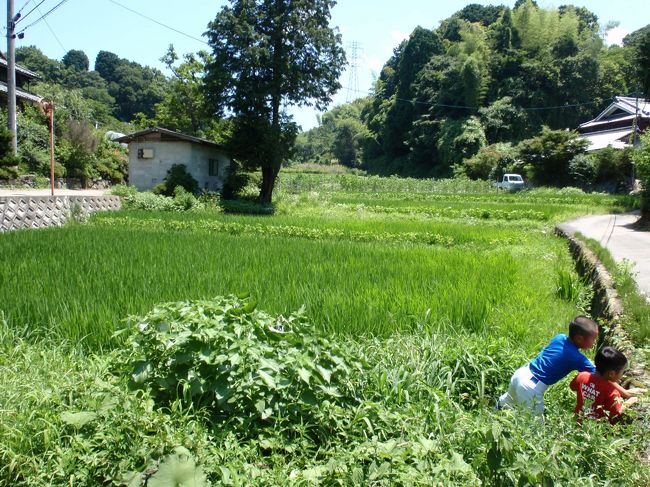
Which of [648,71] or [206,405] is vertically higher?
[648,71]

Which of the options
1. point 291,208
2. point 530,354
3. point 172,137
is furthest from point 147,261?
point 172,137

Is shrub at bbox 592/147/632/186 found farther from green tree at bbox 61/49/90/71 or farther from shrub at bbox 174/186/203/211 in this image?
green tree at bbox 61/49/90/71

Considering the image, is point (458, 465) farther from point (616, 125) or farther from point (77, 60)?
point (77, 60)

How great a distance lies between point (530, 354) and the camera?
13.1 ft

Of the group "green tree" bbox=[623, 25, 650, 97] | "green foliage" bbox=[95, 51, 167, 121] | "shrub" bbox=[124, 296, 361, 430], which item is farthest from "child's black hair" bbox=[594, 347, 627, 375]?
"green foliage" bbox=[95, 51, 167, 121]

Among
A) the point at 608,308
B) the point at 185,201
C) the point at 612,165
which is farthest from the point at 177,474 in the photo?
the point at 612,165

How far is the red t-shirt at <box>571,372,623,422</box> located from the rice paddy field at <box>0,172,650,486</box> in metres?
0.16

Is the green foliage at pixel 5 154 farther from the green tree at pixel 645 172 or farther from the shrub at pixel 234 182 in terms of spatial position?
the green tree at pixel 645 172

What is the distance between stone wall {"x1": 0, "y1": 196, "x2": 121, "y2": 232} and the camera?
11.9 m

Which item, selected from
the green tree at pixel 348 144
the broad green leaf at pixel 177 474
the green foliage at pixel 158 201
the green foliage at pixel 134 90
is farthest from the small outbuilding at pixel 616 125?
the green foliage at pixel 134 90

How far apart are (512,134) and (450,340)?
42511mm

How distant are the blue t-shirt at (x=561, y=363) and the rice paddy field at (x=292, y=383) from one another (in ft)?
0.82

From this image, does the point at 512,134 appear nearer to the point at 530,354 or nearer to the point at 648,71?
the point at 648,71

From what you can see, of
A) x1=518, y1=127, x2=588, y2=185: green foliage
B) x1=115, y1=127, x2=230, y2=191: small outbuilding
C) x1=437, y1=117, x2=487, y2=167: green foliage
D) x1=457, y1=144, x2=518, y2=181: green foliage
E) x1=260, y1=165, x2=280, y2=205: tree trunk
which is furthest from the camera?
x1=437, y1=117, x2=487, y2=167: green foliage
